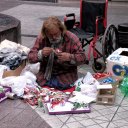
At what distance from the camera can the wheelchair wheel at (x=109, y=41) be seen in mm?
5598

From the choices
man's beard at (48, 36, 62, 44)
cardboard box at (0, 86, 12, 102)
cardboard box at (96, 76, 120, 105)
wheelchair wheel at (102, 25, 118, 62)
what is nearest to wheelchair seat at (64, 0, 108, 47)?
wheelchair wheel at (102, 25, 118, 62)

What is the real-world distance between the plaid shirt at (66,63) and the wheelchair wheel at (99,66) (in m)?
0.77

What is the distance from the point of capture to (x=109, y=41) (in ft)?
19.1

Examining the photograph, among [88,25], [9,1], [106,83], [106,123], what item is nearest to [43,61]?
[106,83]

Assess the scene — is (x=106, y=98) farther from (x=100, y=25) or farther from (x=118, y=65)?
(x=100, y=25)

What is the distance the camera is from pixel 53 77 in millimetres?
4832

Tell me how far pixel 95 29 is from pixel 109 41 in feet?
1.63

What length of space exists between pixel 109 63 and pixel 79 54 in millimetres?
574

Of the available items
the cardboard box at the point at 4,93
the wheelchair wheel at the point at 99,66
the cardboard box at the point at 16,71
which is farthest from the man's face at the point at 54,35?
the wheelchair wheel at the point at 99,66

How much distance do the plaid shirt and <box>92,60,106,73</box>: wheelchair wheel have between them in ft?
2.51

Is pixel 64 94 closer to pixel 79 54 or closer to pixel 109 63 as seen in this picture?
pixel 79 54

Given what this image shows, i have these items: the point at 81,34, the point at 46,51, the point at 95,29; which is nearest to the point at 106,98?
the point at 46,51

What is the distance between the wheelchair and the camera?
5695 millimetres

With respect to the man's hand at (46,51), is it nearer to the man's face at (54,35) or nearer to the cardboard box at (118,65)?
the man's face at (54,35)
